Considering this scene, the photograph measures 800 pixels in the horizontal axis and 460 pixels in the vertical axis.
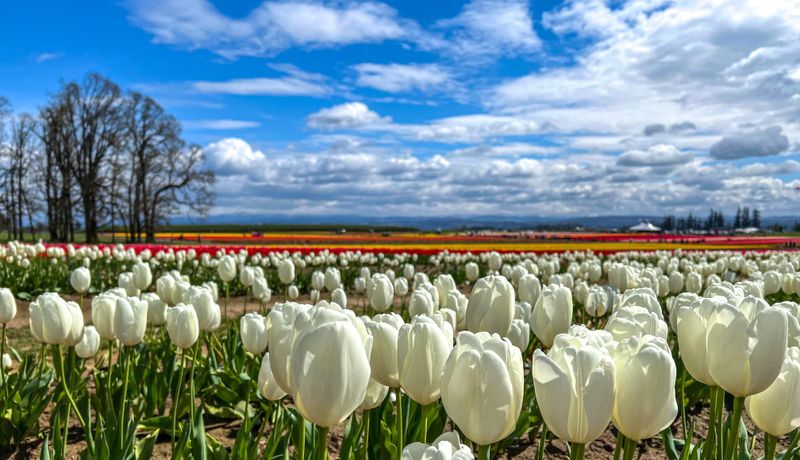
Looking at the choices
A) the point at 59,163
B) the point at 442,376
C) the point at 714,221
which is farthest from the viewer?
the point at 714,221

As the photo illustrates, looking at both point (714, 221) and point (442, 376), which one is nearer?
point (442, 376)

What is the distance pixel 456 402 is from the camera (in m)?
1.46

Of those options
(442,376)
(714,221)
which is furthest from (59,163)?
(714,221)

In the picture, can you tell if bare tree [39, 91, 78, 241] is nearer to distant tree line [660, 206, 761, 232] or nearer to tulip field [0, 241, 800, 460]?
tulip field [0, 241, 800, 460]

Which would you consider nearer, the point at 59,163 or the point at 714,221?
the point at 59,163

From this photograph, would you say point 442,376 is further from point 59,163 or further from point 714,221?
point 714,221

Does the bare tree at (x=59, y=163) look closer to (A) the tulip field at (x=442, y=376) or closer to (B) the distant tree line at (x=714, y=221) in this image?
→ (A) the tulip field at (x=442, y=376)

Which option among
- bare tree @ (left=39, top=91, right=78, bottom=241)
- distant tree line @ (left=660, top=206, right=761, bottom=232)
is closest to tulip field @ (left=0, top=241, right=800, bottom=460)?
bare tree @ (left=39, top=91, right=78, bottom=241)

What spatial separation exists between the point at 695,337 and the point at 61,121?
137 feet

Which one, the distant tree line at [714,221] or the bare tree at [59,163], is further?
the distant tree line at [714,221]

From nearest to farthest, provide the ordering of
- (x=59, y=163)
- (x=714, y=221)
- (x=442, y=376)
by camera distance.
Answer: (x=442, y=376) < (x=59, y=163) < (x=714, y=221)

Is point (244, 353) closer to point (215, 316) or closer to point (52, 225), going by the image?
point (215, 316)

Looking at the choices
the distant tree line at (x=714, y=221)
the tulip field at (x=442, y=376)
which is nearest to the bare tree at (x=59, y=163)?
the tulip field at (x=442, y=376)

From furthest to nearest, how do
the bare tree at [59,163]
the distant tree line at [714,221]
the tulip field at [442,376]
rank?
the distant tree line at [714,221], the bare tree at [59,163], the tulip field at [442,376]
